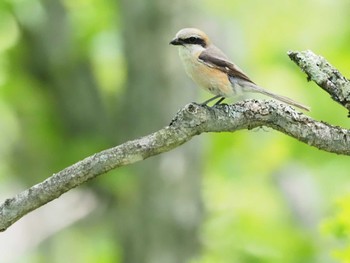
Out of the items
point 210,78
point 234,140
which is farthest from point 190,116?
point 234,140

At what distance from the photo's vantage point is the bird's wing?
5.75 m

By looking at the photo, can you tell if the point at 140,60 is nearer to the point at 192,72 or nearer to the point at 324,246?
the point at 324,246

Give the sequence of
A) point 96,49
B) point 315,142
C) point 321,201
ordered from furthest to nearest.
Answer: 1. point 321,201
2. point 96,49
3. point 315,142

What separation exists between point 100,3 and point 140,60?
2610 millimetres

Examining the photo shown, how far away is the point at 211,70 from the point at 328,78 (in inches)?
45.9

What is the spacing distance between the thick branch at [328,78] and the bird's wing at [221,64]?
1.12 m

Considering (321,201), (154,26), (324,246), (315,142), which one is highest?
(154,26)

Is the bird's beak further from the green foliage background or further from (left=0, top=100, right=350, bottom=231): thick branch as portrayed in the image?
the green foliage background

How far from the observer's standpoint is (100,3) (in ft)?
43.7

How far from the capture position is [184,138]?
172 inches

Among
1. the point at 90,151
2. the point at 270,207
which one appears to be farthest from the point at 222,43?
the point at 270,207

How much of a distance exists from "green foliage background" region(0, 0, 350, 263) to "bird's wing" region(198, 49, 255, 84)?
12.3ft

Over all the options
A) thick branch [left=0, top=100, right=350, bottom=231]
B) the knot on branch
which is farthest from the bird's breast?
the knot on branch

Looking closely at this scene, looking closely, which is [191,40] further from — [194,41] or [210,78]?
[210,78]
